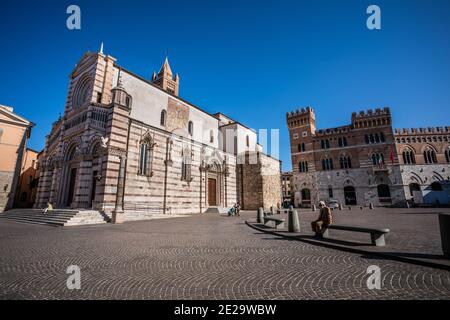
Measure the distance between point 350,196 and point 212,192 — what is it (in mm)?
26188

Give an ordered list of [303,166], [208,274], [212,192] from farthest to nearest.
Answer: [303,166] → [212,192] → [208,274]

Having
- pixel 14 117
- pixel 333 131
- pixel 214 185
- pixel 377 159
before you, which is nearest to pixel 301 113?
pixel 333 131

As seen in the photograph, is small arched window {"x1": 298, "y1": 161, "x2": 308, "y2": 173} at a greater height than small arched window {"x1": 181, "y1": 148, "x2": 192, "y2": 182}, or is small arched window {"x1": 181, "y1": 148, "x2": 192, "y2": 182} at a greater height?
small arched window {"x1": 298, "y1": 161, "x2": 308, "y2": 173}

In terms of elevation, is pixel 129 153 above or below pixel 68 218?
above

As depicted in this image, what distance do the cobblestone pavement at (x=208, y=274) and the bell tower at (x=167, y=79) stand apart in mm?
37612

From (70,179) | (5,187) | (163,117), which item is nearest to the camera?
(70,179)

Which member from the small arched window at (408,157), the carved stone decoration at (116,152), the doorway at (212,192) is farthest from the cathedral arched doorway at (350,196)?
the carved stone decoration at (116,152)

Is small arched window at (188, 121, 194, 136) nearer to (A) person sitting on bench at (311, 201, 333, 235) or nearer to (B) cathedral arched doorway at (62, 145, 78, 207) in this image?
(B) cathedral arched doorway at (62, 145, 78, 207)

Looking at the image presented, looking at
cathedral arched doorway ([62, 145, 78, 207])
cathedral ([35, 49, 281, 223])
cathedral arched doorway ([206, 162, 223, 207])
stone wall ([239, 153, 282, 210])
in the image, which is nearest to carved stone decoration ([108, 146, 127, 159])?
cathedral ([35, 49, 281, 223])

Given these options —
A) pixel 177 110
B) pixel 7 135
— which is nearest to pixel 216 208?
pixel 177 110

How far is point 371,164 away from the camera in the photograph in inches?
1414

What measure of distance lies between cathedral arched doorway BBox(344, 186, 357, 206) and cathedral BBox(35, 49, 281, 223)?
59.0 feet

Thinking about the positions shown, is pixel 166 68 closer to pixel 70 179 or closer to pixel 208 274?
pixel 70 179

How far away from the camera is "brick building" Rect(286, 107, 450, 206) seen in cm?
3394
